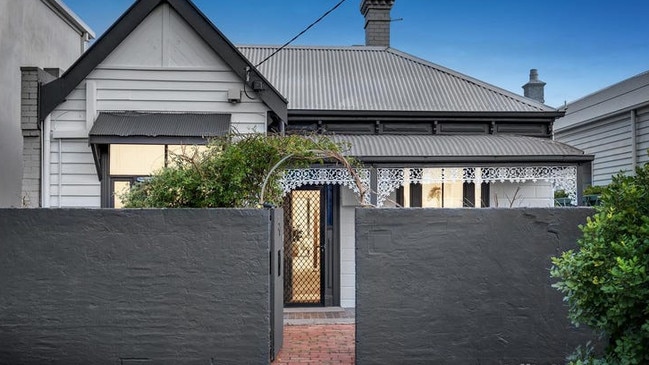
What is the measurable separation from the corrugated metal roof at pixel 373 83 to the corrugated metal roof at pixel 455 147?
2.15 feet

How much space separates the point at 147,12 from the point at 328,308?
6294 mm

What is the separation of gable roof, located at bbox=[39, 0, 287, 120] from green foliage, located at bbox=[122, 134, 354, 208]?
2302mm

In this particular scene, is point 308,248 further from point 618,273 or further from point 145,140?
point 618,273

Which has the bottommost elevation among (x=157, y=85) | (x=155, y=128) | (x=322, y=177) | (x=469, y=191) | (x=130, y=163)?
(x=469, y=191)

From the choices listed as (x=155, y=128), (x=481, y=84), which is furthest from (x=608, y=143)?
(x=155, y=128)

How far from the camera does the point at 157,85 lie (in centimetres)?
961

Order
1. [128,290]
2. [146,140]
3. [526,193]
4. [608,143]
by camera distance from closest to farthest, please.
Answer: [128,290] < [146,140] < [526,193] < [608,143]

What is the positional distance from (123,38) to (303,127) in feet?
12.5

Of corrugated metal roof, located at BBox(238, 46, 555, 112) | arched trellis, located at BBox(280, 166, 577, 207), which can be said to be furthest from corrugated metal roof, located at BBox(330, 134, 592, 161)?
corrugated metal roof, located at BBox(238, 46, 555, 112)

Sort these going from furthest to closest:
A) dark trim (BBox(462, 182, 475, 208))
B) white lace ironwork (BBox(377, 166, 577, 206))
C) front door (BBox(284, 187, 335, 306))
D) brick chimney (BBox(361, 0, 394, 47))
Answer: brick chimney (BBox(361, 0, 394, 47)) < dark trim (BBox(462, 182, 475, 208)) < front door (BBox(284, 187, 335, 306)) < white lace ironwork (BBox(377, 166, 577, 206))

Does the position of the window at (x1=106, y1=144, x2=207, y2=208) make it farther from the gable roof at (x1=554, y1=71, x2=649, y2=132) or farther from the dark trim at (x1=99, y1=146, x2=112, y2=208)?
the gable roof at (x1=554, y1=71, x2=649, y2=132)

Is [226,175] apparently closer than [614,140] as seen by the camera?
Yes

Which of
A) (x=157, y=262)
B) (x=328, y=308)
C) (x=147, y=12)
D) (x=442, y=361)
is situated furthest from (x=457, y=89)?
(x=157, y=262)

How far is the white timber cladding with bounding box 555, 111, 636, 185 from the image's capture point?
14.6 m
